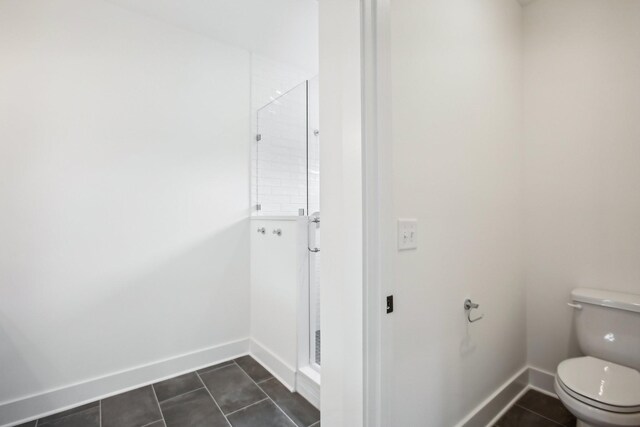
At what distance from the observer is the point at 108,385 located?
1.94 metres

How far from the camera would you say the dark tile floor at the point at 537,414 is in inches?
63.2

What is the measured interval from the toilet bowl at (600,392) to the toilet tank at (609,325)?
10 cm

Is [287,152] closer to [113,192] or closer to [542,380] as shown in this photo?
[113,192]

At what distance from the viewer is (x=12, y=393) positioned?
66.4 inches

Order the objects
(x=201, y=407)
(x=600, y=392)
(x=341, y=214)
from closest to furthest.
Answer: (x=341, y=214)
(x=600, y=392)
(x=201, y=407)

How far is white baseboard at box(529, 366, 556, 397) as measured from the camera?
1.88 m

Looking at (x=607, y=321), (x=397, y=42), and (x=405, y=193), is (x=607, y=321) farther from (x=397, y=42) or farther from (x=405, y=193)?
(x=397, y=42)

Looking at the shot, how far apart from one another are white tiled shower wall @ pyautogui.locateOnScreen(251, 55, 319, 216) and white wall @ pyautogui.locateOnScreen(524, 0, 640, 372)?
67.0 inches

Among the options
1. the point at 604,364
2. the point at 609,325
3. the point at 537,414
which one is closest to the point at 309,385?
the point at 537,414

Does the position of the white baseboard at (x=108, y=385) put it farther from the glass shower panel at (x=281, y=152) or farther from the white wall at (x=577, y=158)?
the white wall at (x=577, y=158)

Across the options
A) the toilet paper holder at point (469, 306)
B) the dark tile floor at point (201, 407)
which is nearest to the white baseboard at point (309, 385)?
the dark tile floor at point (201, 407)

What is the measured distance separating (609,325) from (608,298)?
0.14m

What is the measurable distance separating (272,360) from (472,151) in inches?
78.2

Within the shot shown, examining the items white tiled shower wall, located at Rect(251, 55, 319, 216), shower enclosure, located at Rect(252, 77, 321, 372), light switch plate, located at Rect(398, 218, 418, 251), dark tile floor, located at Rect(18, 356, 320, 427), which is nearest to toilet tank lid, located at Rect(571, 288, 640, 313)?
light switch plate, located at Rect(398, 218, 418, 251)
